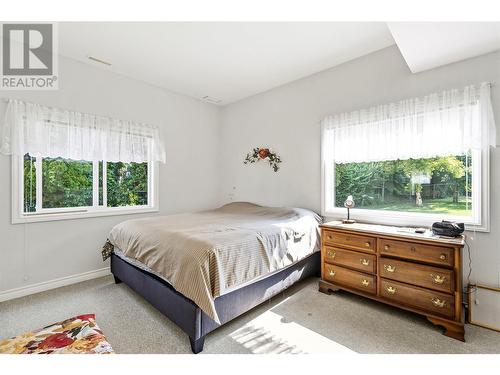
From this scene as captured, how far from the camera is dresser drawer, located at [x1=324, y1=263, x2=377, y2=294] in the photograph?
226cm

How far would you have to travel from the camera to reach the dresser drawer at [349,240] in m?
2.26

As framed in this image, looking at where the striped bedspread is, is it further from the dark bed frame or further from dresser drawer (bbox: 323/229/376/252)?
dresser drawer (bbox: 323/229/376/252)

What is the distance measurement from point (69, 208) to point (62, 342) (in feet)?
7.28

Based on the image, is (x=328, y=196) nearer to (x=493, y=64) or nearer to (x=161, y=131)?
(x=493, y=64)

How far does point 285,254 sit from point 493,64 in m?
2.50

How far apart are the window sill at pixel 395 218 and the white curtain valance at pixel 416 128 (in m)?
0.62

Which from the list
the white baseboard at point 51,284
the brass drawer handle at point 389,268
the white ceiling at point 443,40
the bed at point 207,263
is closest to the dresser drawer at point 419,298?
the brass drawer handle at point 389,268

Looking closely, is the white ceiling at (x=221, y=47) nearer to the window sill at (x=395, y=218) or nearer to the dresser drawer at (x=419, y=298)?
the window sill at (x=395, y=218)

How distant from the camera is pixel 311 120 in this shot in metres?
3.27

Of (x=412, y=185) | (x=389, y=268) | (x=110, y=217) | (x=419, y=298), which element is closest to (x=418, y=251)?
(x=389, y=268)

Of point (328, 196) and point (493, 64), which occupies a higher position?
point (493, 64)

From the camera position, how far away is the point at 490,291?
1.97 meters

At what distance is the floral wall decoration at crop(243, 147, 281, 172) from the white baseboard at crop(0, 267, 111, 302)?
2687 mm
